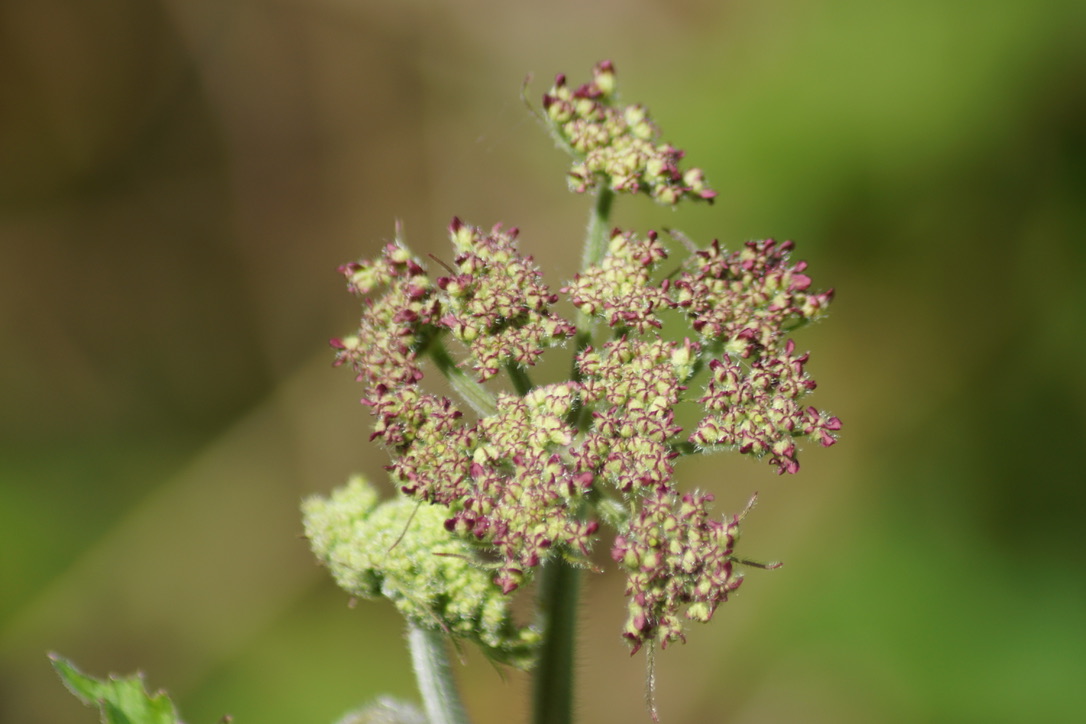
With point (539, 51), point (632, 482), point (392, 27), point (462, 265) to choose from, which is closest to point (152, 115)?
point (392, 27)

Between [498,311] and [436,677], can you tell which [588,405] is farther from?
[436,677]

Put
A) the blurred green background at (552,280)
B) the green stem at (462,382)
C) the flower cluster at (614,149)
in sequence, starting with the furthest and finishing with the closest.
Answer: the blurred green background at (552,280) < the flower cluster at (614,149) < the green stem at (462,382)

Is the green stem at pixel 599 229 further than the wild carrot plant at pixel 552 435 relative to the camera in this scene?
Yes

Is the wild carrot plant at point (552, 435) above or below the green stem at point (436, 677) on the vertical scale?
above

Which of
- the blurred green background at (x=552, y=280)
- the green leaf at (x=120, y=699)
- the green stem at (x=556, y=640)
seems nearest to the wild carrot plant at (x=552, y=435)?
the green stem at (x=556, y=640)

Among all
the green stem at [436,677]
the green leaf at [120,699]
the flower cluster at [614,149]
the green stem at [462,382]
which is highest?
the flower cluster at [614,149]

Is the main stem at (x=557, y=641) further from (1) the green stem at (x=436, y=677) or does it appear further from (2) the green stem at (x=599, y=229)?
(2) the green stem at (x=599, y=229)

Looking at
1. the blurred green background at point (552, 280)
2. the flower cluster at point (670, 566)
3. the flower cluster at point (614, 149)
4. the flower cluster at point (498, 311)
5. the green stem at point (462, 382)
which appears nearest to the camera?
the flower cluster at point (670, 566)
